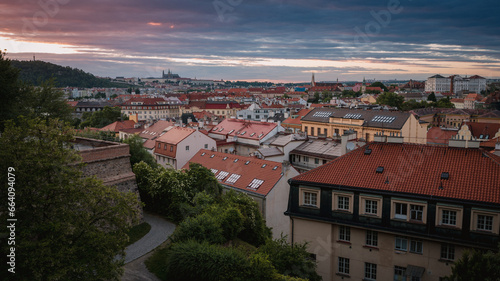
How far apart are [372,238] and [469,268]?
6.07 m

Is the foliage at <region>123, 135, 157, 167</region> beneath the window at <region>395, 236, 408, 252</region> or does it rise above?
above

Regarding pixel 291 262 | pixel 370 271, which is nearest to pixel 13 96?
pixel 291 262

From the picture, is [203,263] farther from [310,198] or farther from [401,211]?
[401,211]

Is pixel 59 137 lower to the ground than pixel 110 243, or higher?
higher

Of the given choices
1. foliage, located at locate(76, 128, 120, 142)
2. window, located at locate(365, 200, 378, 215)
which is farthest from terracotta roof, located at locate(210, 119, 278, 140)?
window, located at locate(365, 200, 378, 215)

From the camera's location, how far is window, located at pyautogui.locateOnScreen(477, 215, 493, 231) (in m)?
17.9

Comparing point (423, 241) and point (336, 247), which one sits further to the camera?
point (336, 247)

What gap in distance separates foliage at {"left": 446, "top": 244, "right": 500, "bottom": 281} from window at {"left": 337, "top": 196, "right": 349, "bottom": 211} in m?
6.77

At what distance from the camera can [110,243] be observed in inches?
562

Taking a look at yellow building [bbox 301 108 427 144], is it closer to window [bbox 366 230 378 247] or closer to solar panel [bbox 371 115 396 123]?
solar panel [bbox 371 115 396 123]

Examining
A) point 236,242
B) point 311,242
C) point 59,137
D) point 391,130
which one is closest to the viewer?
point 59,137

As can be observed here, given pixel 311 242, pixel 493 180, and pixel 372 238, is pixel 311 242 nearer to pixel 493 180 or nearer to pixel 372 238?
pixel 372 238

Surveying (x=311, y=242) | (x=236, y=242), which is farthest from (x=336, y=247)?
(x=236, y=242)

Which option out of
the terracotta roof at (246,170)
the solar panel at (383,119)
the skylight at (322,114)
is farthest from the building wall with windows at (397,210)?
the skylight at (322,114)
